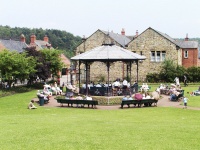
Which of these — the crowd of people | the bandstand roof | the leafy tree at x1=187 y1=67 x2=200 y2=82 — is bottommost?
the crowd of people

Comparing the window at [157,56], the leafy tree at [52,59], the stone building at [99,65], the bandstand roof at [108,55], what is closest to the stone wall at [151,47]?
the window at [157,56]


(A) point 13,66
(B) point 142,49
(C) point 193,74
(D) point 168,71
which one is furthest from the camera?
(B) point 142,49

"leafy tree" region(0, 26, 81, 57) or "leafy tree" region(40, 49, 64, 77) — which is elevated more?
"leafy tree" region(0, 26, 81, 57)

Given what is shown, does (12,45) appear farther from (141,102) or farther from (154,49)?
(141,102)

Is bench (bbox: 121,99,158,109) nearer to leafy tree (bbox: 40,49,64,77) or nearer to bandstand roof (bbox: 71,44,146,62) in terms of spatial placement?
bandstand roof (bbox: 71,44,146,62)

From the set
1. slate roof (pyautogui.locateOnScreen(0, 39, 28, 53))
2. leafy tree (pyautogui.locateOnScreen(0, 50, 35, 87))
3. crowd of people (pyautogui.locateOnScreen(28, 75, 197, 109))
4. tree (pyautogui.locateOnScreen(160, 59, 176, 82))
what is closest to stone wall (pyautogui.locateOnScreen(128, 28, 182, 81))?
tree (pyautogui.locateOnScreen(160, 59, 176, 82))

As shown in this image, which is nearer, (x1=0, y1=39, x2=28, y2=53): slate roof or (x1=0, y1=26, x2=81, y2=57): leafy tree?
(x1=0, y1=39, x2=28, y2=53): slate roof

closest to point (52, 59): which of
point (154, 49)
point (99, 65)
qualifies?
point (99, 65)

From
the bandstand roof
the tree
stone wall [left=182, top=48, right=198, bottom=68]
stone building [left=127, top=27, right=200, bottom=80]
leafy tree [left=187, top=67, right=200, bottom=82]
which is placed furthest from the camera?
stone wall [left=182, top=48, right=198, bottom=68]

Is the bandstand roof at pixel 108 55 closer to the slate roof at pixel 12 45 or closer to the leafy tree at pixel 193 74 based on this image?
the leafy tree at pixel 193 74

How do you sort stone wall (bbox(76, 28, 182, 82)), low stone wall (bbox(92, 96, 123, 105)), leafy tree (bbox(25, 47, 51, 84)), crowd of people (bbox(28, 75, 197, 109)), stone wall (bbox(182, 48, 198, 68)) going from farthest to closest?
stone wall (bbox(182, 48, 198, 68)) < stone wall (bbox(76, 28, 182, 82)) < leafy tree (bbox(25, 47, 51, 84)) < low stone wall (bbox(92, 96, 123, 105)) < crowd of people (bbox(28, 75, 197, 109))

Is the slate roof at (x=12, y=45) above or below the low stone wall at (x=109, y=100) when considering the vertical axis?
above

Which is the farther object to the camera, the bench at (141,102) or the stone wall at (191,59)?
the stone wall at (191,59)

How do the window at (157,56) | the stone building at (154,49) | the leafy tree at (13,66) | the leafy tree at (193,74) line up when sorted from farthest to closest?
the window at (157,56) → the stone building at (154,49) → the leafy tree at (193,74) → the leafy tree at (13,66)
